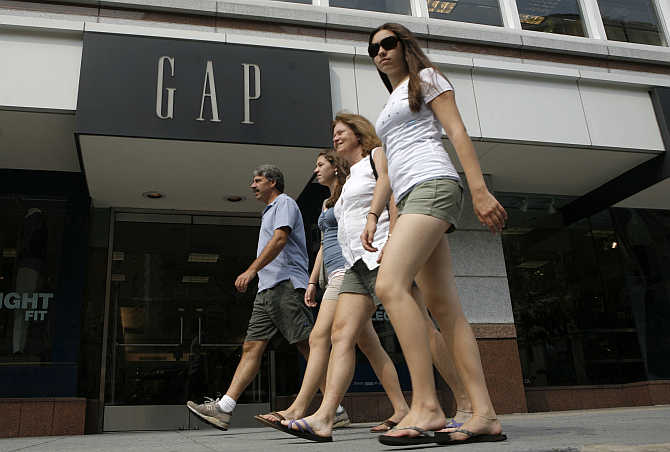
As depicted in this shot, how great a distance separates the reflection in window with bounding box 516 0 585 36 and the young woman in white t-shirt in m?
6.29

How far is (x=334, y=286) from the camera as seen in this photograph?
392 cm

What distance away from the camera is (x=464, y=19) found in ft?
26.3

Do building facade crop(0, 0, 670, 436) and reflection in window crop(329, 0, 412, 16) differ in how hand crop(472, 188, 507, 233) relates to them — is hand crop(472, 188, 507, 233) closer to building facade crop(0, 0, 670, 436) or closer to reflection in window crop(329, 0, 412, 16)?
building facade crop(0, 0, 670, 436)

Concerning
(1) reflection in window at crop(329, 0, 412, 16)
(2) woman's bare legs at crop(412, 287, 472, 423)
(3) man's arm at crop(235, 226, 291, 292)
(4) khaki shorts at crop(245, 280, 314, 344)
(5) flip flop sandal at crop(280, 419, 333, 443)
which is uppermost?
(1) reflection in window at crop(329, 0, 412, 16)

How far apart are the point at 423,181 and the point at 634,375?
7674 millimetres

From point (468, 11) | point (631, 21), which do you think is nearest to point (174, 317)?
point (468, 11)

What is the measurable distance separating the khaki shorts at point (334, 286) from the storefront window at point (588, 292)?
197 inches

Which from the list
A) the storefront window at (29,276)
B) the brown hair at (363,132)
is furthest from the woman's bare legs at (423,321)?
the storefront window at (29,276)

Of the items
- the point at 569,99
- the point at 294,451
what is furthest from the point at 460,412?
the point at 569,99

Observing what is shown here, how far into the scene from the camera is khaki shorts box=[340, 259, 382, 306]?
327cm

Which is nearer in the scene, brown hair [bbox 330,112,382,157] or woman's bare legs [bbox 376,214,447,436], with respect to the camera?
woman's bare legs [bbox 376,214,447,436]

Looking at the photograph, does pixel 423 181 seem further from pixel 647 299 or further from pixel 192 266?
pixel 647 299

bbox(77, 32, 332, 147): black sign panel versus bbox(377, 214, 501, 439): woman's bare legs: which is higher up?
bbox(77, 32, 332, 147): black sign panel

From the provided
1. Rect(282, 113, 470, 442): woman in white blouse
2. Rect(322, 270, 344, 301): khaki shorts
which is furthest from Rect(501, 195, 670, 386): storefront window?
Rect(282, 113, 470, 442): woman in white blouse
